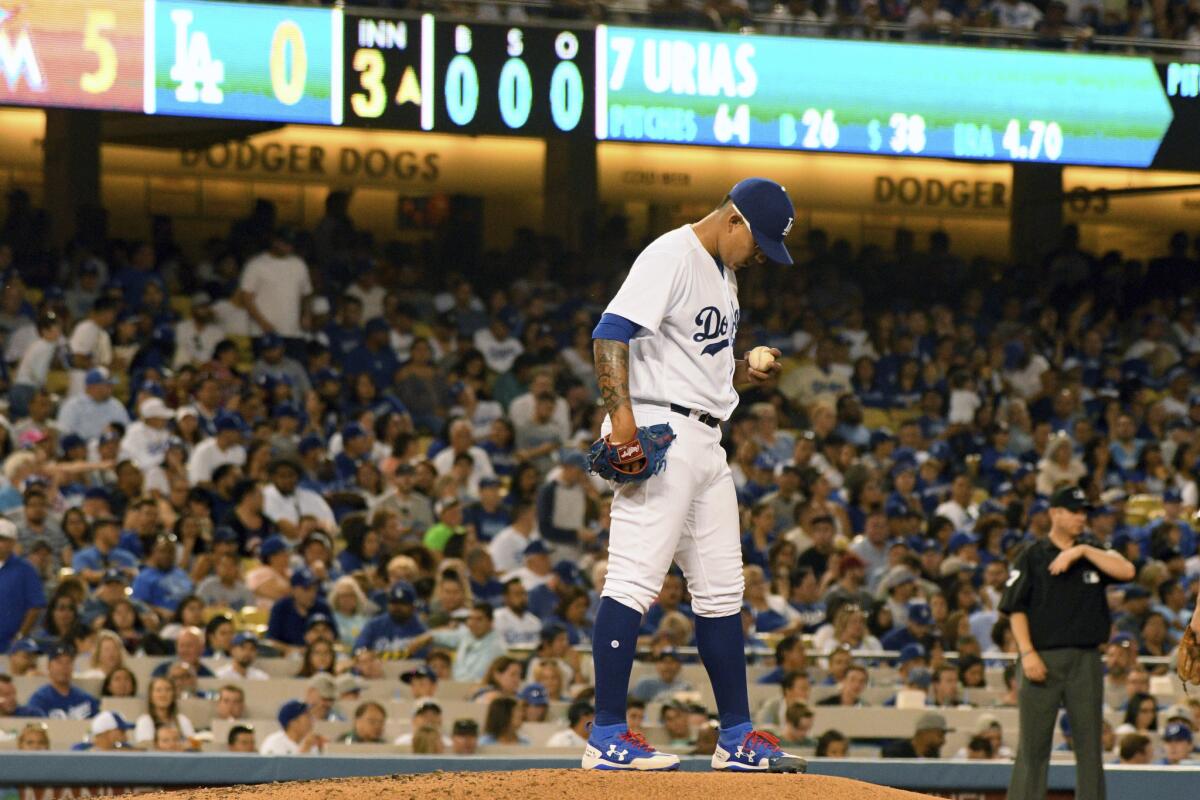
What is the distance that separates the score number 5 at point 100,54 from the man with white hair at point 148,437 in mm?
2366

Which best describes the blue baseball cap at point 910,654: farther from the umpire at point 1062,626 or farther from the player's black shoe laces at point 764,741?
the player's black shoe laces at point 764,741

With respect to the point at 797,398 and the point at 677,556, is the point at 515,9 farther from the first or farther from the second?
the point at 677,556

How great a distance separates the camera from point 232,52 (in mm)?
13422

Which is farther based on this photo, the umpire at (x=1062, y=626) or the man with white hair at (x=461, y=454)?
the man with white hair at (x=461, y=454)

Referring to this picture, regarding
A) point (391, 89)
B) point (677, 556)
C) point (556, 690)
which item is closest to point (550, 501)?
point (556, 690)

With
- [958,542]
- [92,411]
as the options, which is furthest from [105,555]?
[958,542]

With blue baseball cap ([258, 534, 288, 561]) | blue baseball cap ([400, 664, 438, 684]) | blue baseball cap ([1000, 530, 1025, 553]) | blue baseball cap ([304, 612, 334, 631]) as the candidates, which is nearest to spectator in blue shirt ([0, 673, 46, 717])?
blue baseball cap ([304, 612, 334, 631])

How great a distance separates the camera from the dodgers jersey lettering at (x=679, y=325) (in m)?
5.46

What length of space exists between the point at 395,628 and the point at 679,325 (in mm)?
5642

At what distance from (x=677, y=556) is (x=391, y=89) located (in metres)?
8.79

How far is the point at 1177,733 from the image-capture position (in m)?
10.3

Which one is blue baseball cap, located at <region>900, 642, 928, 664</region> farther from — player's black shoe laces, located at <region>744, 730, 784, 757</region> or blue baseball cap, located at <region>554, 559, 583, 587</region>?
player's black shoe laces, located at <region>744, 730, 784, 757</region>

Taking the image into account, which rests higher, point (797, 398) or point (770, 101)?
point (770, 101)

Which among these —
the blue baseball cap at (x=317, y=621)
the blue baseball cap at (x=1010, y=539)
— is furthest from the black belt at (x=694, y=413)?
the blue baseball cap at (x=1010, y=539)
